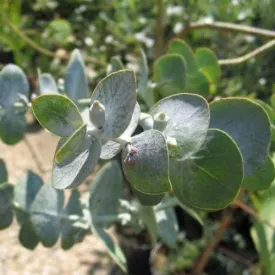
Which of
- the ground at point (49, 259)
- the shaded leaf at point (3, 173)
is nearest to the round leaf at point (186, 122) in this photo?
the shaded leaf at point (3, 173)

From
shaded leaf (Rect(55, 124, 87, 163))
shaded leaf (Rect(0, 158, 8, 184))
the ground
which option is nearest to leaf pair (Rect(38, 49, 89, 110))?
shaded leaf (Rect(0, 158, 8, 184))

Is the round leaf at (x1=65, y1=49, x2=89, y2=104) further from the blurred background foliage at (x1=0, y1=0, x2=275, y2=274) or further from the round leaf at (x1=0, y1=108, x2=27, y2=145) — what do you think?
the blurred background foliage at (x1=0, y1=0, x2=275, y2=274)

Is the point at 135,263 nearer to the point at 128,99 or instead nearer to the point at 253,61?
the point at 253,61

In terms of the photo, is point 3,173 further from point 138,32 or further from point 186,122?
point 138,32

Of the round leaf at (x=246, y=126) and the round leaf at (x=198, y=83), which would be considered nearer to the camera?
the round leaf at (x=246, y=126)

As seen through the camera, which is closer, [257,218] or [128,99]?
[128,99]

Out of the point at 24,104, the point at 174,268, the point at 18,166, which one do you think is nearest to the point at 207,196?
the point at 24,104

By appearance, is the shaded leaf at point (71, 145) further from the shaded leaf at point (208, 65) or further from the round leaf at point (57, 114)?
the shaded leaf at point (208, 65)
